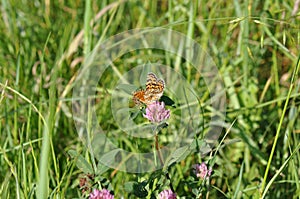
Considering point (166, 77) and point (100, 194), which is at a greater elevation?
point (166, 77)

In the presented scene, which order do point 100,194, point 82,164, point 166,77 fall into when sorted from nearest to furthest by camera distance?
1. point 100,194
2. point 82,164
3. point 166,77

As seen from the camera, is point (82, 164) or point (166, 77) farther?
point (166, 77)

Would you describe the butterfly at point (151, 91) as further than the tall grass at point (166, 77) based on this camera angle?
No

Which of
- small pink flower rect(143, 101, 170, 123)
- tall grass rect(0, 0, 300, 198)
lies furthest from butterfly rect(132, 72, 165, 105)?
tall grass rect(0, 0, 300, 198)

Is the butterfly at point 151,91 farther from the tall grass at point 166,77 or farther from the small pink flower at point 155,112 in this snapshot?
the tall grass at point 166,77

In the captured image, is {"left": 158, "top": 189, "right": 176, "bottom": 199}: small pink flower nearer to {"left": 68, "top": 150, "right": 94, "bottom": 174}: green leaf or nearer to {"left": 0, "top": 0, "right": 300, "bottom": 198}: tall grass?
{"left": 0, "top": 0, "right": 300, "bottom": 198}: tall grass

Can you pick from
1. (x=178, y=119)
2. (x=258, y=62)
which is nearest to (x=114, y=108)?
(x=178, y=119)

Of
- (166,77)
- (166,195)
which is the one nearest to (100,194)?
(166,195)

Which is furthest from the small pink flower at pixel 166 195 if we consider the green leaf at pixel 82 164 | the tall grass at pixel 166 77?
the green leaf at pixel 82 164

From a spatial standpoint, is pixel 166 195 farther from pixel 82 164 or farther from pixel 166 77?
pixel 166 77

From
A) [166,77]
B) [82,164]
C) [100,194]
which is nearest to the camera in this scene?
[100,194]
